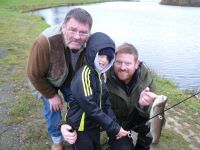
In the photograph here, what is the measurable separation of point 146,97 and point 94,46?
911mm

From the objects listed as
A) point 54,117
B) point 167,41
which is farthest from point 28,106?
point 167,41

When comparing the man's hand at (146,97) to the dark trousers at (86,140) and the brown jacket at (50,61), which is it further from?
the brown jacket at (50,61)

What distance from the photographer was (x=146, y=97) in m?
3.53

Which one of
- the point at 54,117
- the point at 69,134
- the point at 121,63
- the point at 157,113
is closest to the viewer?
the point at 69,134

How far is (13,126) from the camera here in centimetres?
498

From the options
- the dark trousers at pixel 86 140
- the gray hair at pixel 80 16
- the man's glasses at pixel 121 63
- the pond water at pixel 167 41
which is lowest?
the pond water at pixel 167 41

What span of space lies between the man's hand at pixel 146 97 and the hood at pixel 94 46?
0.74 m

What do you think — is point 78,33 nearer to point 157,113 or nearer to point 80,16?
point 80,16

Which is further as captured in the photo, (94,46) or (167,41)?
(167,41)

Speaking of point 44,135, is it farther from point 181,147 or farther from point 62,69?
point 181,147

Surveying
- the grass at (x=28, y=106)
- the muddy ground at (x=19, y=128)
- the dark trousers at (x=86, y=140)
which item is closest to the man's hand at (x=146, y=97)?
the dark trousers at (x=86, y=140)

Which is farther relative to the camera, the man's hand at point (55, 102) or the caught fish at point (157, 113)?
the man's hand at point (55, 102)

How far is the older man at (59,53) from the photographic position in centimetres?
309

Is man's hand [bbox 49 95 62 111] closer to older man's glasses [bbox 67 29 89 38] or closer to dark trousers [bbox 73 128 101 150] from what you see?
dark trousers [bbox 73 128 101 150]
